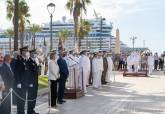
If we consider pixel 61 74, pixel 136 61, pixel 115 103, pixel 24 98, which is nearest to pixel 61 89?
pixel 61 74

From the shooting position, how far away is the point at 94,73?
26516mm

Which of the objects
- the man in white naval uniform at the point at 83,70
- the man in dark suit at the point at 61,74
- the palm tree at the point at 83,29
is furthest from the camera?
the palm tree at the point at 83,29

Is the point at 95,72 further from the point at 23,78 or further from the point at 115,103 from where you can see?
the point at 23,78

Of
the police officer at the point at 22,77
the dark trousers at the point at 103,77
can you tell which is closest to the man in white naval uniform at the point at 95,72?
the dark trousers at the point at 103,77

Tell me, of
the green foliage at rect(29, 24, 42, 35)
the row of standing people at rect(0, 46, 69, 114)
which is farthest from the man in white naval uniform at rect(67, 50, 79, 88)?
the green foliage at rect(29, 24, 42, 35)

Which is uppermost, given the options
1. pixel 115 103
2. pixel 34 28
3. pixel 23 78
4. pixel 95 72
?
pixel 34 28

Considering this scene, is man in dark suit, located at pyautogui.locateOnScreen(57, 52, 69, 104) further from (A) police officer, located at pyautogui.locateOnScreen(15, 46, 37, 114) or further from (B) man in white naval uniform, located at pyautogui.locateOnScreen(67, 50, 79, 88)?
(A) police officer, located at pyautogui.locateOnScreen(15, 46, 37, 114)

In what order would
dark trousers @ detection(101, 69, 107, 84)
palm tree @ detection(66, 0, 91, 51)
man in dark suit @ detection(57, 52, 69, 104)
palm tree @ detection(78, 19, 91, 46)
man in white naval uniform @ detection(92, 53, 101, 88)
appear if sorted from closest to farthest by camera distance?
man in dark suit @ detection(57, 52, 69, 104)
man in white naval uniform @ detection(92, 53, 101, 88)
dark trousers @ detection(101, 69, 107, 84)
palm tree @ detection(66, 0, 91, 51)
palm tree @ detection(78, 19, 91, 46)

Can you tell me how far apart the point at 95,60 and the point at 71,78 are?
4497mm

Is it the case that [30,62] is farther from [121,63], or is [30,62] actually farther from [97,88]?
[121,63]

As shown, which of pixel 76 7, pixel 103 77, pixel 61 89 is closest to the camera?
pixel 61 89

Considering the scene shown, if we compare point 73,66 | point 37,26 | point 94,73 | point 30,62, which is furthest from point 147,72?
point 37,26

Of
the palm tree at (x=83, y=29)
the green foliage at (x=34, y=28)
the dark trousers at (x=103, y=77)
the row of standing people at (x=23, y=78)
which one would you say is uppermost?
the green foliage at (x=34, y=28)

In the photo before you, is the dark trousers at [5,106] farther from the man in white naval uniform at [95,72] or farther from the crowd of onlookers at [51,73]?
the man in white naval uniform at [95,72]
